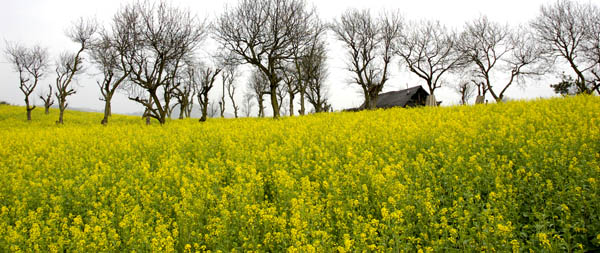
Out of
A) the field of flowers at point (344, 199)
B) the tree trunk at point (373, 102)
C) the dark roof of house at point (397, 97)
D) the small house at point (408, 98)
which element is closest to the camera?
the field of flowers at point (344, 199)

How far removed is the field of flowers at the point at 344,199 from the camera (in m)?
3.32

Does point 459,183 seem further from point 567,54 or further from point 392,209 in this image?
point 567,54

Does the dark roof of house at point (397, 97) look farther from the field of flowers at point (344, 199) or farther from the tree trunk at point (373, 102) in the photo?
the field of flowers at point (344, 199)

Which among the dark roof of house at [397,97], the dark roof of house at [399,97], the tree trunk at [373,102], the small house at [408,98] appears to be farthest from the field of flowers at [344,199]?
the dark roof of house at [397,97]

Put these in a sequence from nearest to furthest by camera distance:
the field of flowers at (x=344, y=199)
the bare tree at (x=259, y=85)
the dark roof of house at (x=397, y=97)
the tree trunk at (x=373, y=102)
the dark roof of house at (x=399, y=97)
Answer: the field of flowers at (x=344, y=199), the tree trunk at (x=373, y=102), the dark roof of house at (x=399, y=97), the dark roof of house at (x=397, y=97), the bare tree at (x=259, y=85)

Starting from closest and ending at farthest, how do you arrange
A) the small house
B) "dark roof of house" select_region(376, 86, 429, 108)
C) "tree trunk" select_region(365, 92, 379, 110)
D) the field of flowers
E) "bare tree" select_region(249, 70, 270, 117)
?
the field of flowers
"tree trunk" select_region(365, 92, 379, 110)
the small house
"dark roof of house" select_region(376, 86, 429, 108)
"bare tree" select_region(249, 70, 270, 117)

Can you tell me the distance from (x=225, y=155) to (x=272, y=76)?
45.7 ft

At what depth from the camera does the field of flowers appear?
3.32m

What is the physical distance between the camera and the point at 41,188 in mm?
5727

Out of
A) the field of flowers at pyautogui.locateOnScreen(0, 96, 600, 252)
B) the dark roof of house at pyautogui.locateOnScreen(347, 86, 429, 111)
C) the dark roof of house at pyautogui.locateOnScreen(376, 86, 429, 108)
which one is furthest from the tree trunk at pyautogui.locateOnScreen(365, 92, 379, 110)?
the field of flowers at pyautogui.locateOnScreen(0, 96, 600, 252)

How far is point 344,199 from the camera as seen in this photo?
4672mm

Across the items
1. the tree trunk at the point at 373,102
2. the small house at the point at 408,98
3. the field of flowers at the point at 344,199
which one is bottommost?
the field of flowers at the point at 344,199

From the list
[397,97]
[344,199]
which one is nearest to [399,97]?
[397,97]

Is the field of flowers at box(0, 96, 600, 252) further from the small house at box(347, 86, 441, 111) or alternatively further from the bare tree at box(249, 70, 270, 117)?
the bare tree at box(249, 70, 270, 117)
